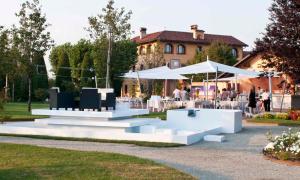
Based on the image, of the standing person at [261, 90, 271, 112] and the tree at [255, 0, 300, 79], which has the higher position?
the tree at [255, 0, 300, 79]

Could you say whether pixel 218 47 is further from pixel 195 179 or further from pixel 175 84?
pixel 195 179

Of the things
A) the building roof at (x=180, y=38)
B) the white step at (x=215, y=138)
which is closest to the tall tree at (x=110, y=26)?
the white step at (x=215, y=138)

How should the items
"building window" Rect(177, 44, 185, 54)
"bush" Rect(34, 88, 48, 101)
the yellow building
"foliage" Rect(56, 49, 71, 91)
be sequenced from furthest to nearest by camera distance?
"building window" Rect(177, 44, 185, 54) < the yellow building < "foliage" Rect(56, 49, 71, 91) < "bush" Rect(34, 88, 48, 101)

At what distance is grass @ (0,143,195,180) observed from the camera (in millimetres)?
7785

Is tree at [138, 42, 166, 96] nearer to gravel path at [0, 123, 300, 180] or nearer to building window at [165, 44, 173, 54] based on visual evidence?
building window at [165, 44, 173, 54]

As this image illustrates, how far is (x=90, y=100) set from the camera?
52.1ft

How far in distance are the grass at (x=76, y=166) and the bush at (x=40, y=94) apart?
35698 mm

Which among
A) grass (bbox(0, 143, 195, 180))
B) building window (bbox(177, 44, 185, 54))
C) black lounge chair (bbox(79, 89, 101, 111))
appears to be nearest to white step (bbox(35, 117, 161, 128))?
black lounge chair (bbox(79, 89, 101, 111))

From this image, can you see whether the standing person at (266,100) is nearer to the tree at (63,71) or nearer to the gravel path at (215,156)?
the gravel path at (215,156)

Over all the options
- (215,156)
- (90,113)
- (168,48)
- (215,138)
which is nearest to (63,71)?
(168,48)

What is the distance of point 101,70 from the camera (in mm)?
34938

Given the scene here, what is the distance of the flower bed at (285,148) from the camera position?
9.95 m

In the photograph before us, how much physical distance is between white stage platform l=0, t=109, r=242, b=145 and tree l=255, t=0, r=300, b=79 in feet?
12.7

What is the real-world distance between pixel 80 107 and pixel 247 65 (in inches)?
1157
